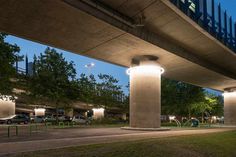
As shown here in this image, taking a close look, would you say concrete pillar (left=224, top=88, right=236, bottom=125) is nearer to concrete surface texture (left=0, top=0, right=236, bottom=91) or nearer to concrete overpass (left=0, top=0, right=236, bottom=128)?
concrete overpass (left=0, top=0, right=236, bottom=128)

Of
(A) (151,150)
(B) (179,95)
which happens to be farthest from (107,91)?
(A) (151,150)

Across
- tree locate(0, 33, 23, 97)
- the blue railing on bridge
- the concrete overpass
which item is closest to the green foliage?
tree locate(0, 33, 23, 97)

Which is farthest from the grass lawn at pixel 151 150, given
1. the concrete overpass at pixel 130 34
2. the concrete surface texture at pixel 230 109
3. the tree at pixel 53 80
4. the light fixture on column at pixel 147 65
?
the concrete surface texture at pixel 230 109

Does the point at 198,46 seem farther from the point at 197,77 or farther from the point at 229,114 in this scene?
the point at 229,114

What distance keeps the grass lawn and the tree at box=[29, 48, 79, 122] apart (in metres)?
25.5

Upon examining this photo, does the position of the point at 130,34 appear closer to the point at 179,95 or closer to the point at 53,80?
the point at 53,80

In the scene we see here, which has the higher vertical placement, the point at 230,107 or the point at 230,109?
the point at 230,107

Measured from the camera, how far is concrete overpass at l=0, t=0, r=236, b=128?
16297 mm

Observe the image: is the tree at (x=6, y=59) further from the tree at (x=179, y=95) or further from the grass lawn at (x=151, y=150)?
the tree at (x=179, y=95)

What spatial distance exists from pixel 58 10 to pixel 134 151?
8.17 meters

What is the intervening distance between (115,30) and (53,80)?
22.0 metres

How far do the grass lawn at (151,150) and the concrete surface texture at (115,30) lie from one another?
7.13 m

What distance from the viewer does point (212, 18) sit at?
26328mm

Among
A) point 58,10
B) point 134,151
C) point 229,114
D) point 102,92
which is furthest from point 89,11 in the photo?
point 102,92
